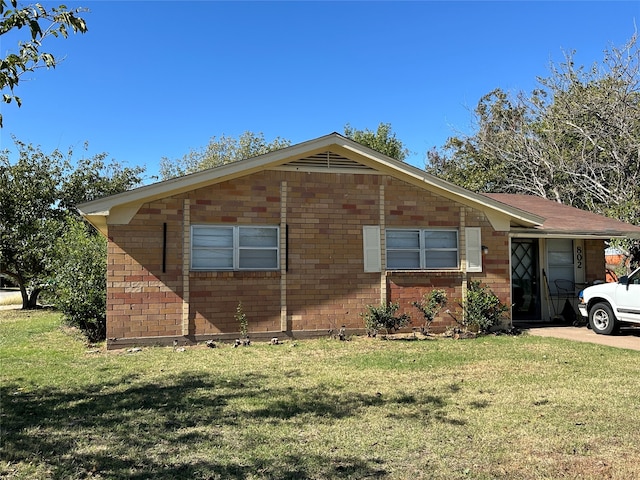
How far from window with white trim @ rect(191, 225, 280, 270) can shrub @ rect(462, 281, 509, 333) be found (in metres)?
4.54

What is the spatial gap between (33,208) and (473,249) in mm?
18820

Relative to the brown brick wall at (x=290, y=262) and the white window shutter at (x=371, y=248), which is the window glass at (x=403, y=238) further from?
the white window shutter at (x=371, y=248)

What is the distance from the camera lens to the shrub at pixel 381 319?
10.8 meters

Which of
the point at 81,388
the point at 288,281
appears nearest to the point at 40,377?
the point at 81,388

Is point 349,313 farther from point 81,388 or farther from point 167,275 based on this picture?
point 81,388

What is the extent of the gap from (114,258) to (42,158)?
15.5 m

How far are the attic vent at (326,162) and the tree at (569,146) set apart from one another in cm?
1226

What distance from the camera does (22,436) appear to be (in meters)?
4.76

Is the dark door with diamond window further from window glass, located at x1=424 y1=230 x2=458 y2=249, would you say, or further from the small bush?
the small bush

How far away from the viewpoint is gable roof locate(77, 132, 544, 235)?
9.76 m

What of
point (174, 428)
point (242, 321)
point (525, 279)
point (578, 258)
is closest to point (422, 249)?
point (525, 279)

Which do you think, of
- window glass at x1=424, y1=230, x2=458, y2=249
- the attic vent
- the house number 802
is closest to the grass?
window glass at x1=424, y1=230, x2=458, y2=249

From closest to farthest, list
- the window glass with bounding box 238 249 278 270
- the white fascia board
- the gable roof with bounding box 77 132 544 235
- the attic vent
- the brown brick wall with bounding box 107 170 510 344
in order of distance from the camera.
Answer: the gable roof with bounding box 77 132 544 235
the brown brick wall with bounding box 107 170 510 344
the window glass with bounding box 238 249 278 270
the attic vent
the white fascia board

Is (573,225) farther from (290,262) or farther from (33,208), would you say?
(33,208)
